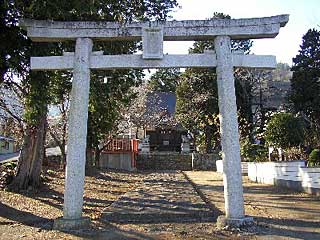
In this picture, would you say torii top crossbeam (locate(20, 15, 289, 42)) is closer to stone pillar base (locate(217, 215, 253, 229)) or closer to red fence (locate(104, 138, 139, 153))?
stone pillar base (locate(217, 215, 253, 229))

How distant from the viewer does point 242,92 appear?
30.4 meters

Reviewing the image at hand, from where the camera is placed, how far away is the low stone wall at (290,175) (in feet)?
39.1

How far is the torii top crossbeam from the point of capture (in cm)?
789

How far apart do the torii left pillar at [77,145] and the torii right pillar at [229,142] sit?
281 cm

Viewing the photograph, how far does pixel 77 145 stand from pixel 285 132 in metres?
11.6

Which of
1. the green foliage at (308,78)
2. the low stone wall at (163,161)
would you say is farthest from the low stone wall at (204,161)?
the green foliage at (308,78)

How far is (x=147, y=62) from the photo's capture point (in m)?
7.90

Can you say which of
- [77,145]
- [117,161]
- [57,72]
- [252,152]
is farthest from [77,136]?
[117,161]

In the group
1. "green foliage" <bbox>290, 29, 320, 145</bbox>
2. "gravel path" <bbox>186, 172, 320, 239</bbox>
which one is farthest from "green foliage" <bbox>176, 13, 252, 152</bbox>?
"gravel path" <bbox>186, 172, 320, 239</bbox>

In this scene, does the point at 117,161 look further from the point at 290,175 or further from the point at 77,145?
the point at 77,145

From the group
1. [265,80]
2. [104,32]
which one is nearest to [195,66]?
[104,32]

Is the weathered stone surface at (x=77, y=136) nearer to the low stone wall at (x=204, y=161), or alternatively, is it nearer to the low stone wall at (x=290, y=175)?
the low stone wall at (x=290, y=175)

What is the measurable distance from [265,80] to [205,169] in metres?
9.58

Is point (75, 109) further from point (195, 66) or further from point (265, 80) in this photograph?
point (265, 80)
